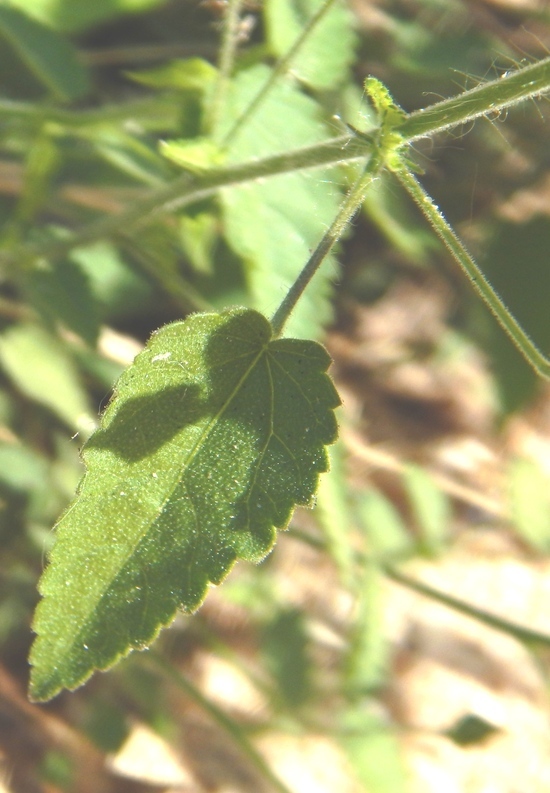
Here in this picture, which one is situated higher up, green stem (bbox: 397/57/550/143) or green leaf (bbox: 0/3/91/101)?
green stem (bbox: 397/57/550/143)

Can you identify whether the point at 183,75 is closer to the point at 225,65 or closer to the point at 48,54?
the point at 225,65

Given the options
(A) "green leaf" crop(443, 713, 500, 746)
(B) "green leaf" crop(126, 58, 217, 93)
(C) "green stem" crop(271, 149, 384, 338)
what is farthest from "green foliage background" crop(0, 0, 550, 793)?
(C) "green stem" crop(271, 149, 384, 338)

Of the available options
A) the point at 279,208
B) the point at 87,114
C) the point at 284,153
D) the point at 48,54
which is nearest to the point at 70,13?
the point at 48,54

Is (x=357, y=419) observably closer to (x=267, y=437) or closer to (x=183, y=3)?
(x=183, y=3)

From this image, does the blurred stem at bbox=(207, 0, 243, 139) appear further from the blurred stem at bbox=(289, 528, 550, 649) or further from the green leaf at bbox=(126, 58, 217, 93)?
the blurred stem at bbox=(289, 528, 550, 649)

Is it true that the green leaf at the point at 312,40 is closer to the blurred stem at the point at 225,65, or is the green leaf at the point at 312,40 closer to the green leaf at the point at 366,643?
the blurred stem at the point at 225,65

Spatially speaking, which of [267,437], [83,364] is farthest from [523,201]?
[267,437]
